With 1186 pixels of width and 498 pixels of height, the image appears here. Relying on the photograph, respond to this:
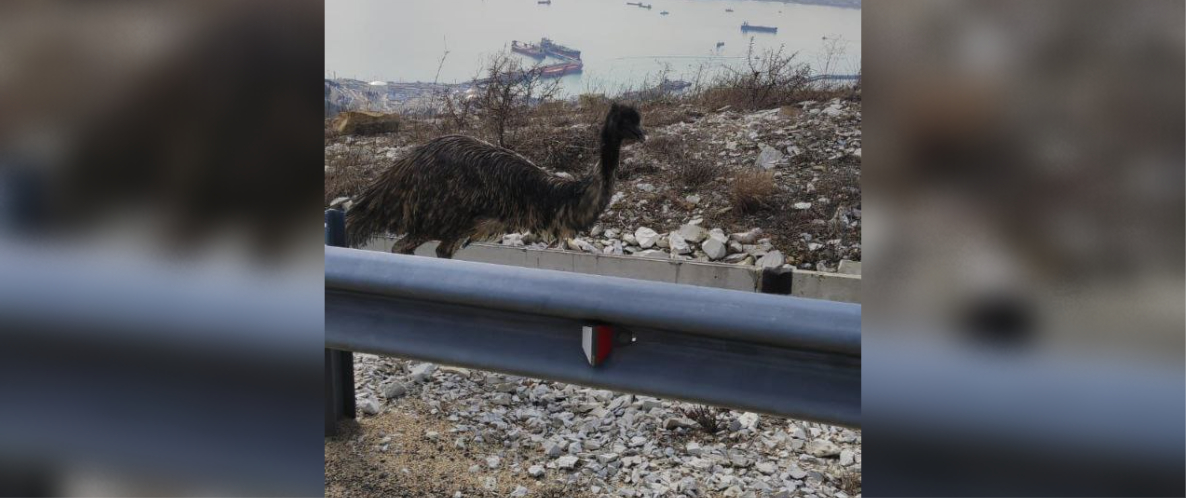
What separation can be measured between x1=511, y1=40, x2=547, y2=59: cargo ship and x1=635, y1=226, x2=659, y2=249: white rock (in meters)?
2.66

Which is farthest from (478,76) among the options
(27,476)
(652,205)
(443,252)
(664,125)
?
(27,476)

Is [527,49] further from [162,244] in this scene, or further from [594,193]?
[162,244]

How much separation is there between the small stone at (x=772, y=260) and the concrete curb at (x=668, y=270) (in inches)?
6.8

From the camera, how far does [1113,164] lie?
1.53 feet

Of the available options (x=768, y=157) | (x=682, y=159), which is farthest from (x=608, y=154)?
(x=768, y=157)

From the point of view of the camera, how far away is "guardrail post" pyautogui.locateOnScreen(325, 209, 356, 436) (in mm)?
2938

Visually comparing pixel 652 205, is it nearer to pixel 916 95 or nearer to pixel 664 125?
pixel 664 125

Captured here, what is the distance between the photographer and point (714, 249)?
5863 millimetres

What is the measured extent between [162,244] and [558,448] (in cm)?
234

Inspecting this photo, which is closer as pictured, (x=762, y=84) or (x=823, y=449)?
(x=823, y=449)

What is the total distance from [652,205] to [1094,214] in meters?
6.23

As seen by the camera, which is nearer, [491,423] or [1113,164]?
[1113,164]

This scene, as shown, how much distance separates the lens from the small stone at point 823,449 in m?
2.98

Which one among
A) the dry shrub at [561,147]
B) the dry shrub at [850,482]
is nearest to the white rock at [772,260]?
the dry shrub at [561,147]
